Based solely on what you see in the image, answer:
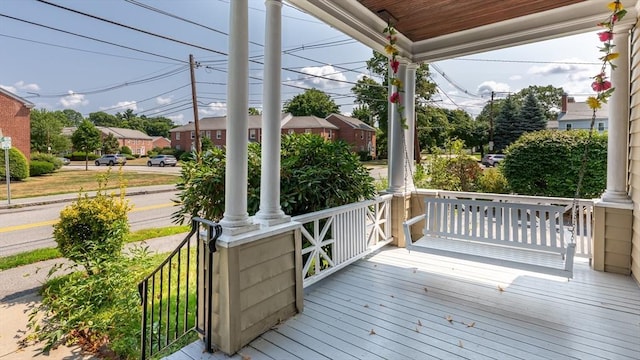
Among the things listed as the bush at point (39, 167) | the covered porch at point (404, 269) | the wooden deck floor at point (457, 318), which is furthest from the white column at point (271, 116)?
the bush at point (39, 167)

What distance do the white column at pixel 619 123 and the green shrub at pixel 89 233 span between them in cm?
543

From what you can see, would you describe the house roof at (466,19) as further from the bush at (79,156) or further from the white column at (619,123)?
the bush at (79,156)

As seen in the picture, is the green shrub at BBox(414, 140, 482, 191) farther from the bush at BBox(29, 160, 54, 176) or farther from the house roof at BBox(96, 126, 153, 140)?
the house roof at BBox(96, 126, 153, 140)

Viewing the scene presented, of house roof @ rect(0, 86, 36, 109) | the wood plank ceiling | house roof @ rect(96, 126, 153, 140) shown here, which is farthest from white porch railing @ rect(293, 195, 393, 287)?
house roof @ rect(96, 126, 153, 140)

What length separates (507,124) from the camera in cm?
2417

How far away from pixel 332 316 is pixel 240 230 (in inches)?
39.7

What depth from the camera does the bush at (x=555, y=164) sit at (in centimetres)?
644

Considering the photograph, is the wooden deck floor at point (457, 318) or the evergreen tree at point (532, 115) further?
the evergreen tree at point (532, 115)

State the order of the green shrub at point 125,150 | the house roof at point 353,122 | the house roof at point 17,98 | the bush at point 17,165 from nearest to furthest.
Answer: the house roof at point 17,98
the bush at point 17,165
the house roof at point 353,122
the green shrub at point 125,150

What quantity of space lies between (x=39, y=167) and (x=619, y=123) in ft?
64.7

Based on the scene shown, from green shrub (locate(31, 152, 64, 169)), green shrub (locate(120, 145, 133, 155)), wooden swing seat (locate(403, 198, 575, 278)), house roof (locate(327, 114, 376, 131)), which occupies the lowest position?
wooden swing seat (locate(403, 198, 575, 278))

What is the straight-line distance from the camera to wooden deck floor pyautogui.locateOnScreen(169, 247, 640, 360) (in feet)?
6.20

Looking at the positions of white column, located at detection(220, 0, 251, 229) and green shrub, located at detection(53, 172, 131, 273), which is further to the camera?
green shrub, located at detection(53, 172, 131, 273)

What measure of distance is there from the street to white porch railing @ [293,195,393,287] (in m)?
2.40
